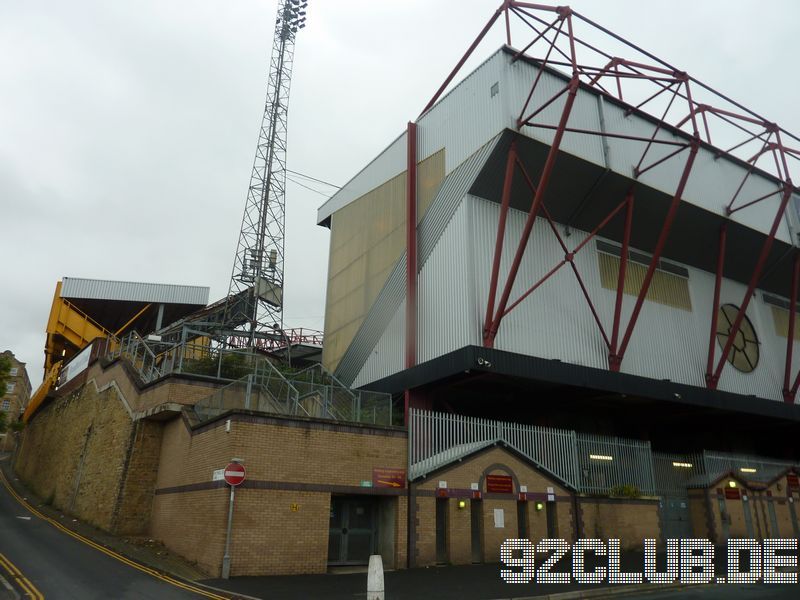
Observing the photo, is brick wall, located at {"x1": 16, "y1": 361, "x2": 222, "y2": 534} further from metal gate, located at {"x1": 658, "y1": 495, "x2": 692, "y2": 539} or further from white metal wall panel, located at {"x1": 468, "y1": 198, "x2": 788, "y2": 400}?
metal gate, located at {"x1": 658, "y1": 495, "x2": 692, "y2": 539}

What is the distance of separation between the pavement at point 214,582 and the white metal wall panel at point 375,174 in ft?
68.8

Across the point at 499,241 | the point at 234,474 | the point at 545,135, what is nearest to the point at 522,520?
the point at 234,474

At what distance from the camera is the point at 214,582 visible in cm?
1404

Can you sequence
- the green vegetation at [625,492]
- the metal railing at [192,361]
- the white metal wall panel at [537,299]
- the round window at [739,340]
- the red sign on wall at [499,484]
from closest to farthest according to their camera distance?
the red sign on wall at [499,484] → the metal railing at [192,361] → the green vegetation at [625,492] → the white metal wall panel at [537,299] → the round window at [739,340]

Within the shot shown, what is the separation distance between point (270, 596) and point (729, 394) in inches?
1115

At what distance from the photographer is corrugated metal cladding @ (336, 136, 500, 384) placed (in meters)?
26.9

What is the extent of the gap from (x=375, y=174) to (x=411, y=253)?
8.40 meters

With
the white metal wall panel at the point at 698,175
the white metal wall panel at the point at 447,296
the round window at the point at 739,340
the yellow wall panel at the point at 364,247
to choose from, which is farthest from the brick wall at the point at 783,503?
the yellow wall panel at the point at 364,247

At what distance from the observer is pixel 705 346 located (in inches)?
1316

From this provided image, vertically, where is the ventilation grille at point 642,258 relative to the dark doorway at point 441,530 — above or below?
above

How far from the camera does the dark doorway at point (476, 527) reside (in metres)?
18.8

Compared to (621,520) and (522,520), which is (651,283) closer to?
(621,520)

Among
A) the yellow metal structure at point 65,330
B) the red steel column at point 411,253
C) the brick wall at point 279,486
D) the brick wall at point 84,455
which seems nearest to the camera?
the brick wall at point 279,486

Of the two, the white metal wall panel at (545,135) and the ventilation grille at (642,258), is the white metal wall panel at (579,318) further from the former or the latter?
the white metal wall panel at (545,135)
